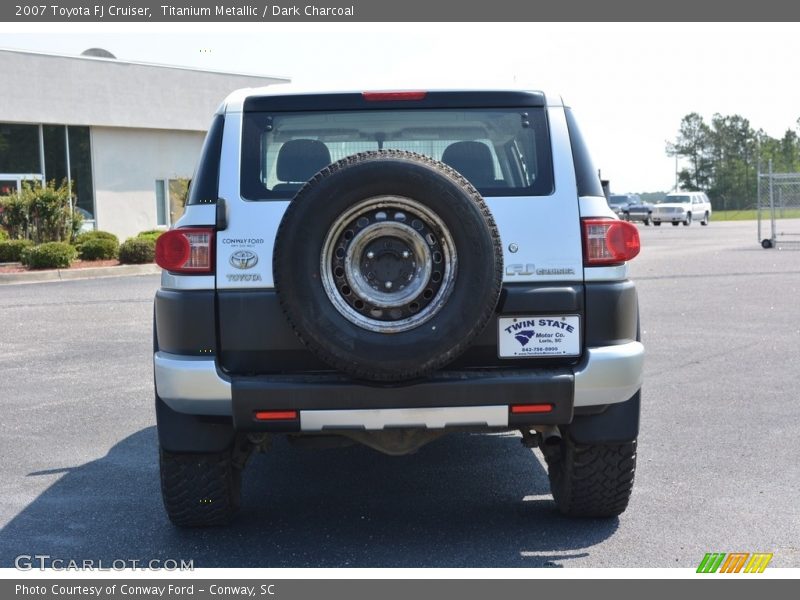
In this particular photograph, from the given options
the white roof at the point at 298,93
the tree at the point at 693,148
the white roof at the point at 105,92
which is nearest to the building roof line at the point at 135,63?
the white roof at the point at 105,92

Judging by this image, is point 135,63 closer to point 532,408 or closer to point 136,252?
point 136,252

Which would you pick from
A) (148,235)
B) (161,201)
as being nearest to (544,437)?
(148,235)

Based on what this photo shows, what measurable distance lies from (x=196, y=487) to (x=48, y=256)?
16405mm

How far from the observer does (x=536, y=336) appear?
409cm

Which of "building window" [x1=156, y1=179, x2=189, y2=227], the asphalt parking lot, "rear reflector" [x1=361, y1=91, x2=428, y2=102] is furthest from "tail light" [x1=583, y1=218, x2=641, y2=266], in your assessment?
"building window" [x1=156, y1=179, x2=189, y2=227]

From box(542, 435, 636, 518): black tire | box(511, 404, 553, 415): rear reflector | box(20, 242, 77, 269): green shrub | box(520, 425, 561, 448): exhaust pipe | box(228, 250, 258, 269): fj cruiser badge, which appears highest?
box(228, 250, 258, 269): fj cruiser badge

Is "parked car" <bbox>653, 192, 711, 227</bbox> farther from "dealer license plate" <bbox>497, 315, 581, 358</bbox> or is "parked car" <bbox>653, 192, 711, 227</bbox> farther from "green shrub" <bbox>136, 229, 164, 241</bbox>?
"dealer license plate" <bbox>497, 315, 581, 358</bbox>

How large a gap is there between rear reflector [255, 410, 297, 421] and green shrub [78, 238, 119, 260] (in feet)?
60.2

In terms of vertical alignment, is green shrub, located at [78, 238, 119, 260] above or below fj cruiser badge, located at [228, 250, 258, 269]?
below

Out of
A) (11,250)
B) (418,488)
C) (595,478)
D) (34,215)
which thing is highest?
(34,215)

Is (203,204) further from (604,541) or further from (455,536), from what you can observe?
(604,541)

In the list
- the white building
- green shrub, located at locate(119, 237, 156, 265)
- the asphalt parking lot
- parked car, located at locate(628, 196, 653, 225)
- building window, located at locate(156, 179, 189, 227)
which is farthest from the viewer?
parked car, located at locate(628, 196, 653, 225)

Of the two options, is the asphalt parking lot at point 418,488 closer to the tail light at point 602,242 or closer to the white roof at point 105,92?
the tail light at point 602,242

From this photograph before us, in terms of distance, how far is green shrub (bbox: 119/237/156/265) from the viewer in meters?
20.8
